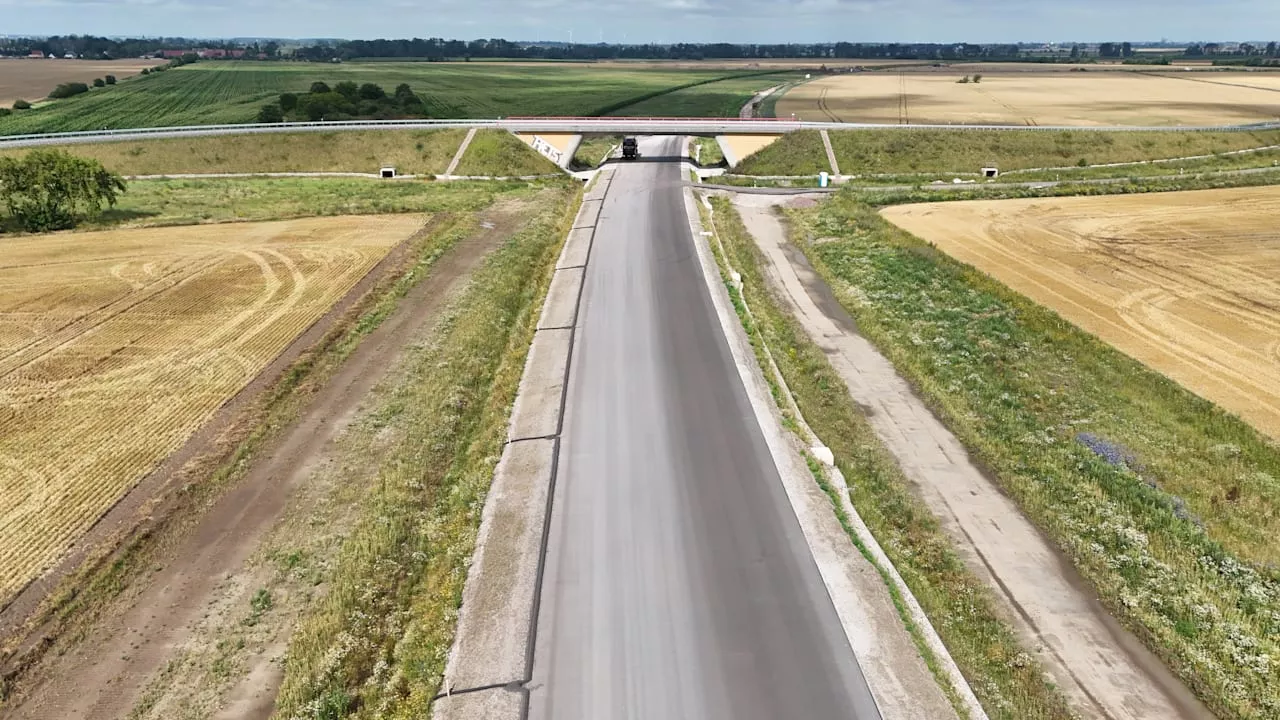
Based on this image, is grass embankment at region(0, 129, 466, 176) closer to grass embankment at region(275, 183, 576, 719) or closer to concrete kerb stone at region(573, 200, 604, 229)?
concrete kerb stone at region(573, 200, 604, 229)

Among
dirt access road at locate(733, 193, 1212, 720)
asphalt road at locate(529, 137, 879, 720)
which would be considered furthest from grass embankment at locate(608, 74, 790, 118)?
asphalt road at locate(529, 137, 879, 720)

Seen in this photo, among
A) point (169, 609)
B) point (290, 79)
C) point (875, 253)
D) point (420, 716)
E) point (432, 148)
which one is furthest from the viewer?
point (290, 79)

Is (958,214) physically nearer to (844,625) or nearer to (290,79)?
(844,625)

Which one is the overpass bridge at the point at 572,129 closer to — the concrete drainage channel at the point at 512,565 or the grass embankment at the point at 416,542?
the grass embankment at the point at 416,542

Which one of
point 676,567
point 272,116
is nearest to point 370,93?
point 272,116

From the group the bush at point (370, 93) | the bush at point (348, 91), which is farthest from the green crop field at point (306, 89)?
the bush at point (348, 91)

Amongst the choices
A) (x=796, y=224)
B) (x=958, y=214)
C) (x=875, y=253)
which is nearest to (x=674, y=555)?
(x=875, y=253)
